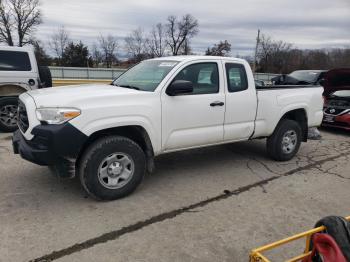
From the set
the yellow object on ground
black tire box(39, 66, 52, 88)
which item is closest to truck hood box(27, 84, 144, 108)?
the yellow object on ground

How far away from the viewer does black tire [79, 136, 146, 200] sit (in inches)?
146

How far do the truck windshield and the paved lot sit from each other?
4.56ft

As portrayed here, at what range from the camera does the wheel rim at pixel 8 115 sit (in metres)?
7.56

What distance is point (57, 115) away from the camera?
350cm

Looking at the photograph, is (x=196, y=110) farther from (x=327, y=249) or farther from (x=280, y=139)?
(x=327, y=249)

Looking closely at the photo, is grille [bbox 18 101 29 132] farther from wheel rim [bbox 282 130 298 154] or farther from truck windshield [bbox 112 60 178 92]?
wheel rim [bbox 282 130 298 154]

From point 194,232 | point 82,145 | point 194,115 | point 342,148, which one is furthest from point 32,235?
point 342,148

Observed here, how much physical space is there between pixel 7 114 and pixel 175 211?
18.5 ft

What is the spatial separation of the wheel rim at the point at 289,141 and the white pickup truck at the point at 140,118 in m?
0.24

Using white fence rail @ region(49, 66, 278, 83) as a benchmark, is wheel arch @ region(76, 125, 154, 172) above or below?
below

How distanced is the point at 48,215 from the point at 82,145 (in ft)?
2.82

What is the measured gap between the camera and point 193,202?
13.3ft

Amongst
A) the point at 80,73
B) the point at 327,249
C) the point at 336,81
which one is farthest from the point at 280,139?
the point at 80,73

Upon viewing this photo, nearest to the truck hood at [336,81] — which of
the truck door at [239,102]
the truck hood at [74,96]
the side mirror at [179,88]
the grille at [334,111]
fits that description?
the grille at [334,111]
